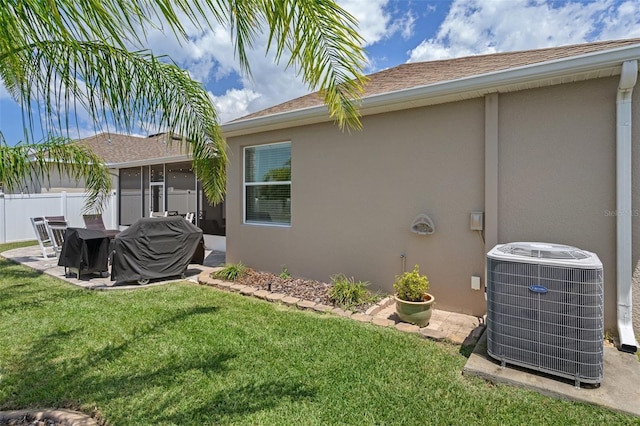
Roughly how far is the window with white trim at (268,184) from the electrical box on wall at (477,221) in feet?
12.0

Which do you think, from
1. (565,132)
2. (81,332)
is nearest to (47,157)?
(81,332)

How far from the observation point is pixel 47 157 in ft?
13.0

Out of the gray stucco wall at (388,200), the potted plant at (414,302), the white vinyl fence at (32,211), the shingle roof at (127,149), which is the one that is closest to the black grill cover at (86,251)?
the gray stucco wall at (388,200)

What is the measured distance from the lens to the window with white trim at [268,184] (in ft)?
23.5

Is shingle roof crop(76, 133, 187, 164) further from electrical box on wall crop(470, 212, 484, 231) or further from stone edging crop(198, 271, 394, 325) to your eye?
electrical box on wall crop(470, 212, 484, 231)

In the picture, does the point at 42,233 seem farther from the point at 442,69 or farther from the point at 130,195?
the point at 442,69

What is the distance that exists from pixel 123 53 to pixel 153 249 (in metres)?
5.14

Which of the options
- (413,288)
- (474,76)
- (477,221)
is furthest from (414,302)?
(474,76)

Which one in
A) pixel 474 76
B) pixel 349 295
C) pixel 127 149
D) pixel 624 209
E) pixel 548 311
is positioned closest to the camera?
pixel 548 311

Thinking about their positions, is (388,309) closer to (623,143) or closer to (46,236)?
(623,143)

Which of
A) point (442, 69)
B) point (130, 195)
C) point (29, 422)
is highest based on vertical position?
point (442, 69)

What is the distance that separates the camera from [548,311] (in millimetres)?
3205

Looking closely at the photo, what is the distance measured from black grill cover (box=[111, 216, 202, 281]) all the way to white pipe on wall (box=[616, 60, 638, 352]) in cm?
751

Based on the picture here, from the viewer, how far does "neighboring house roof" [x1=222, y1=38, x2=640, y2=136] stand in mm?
3838
